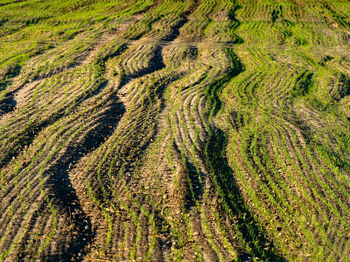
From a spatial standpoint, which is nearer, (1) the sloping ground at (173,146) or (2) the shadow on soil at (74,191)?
(2) the shadow on soil at (74,191)

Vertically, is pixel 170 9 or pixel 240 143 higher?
pixel 170 9

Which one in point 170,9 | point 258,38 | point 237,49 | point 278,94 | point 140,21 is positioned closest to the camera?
point 278,94

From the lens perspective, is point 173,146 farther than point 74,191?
Yes

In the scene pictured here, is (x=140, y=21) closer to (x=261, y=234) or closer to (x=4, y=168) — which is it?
(x=4, y=168)

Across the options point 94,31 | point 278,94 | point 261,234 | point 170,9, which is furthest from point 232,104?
point 170,9

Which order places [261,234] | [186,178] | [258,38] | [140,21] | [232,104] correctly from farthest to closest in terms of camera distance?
[140,21] < [258,38] < [232,104] < [186,178] < [261,234]

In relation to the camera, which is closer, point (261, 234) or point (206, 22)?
point (261, 234)

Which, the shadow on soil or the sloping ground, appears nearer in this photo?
the shadow on soil

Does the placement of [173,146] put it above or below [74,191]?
below
